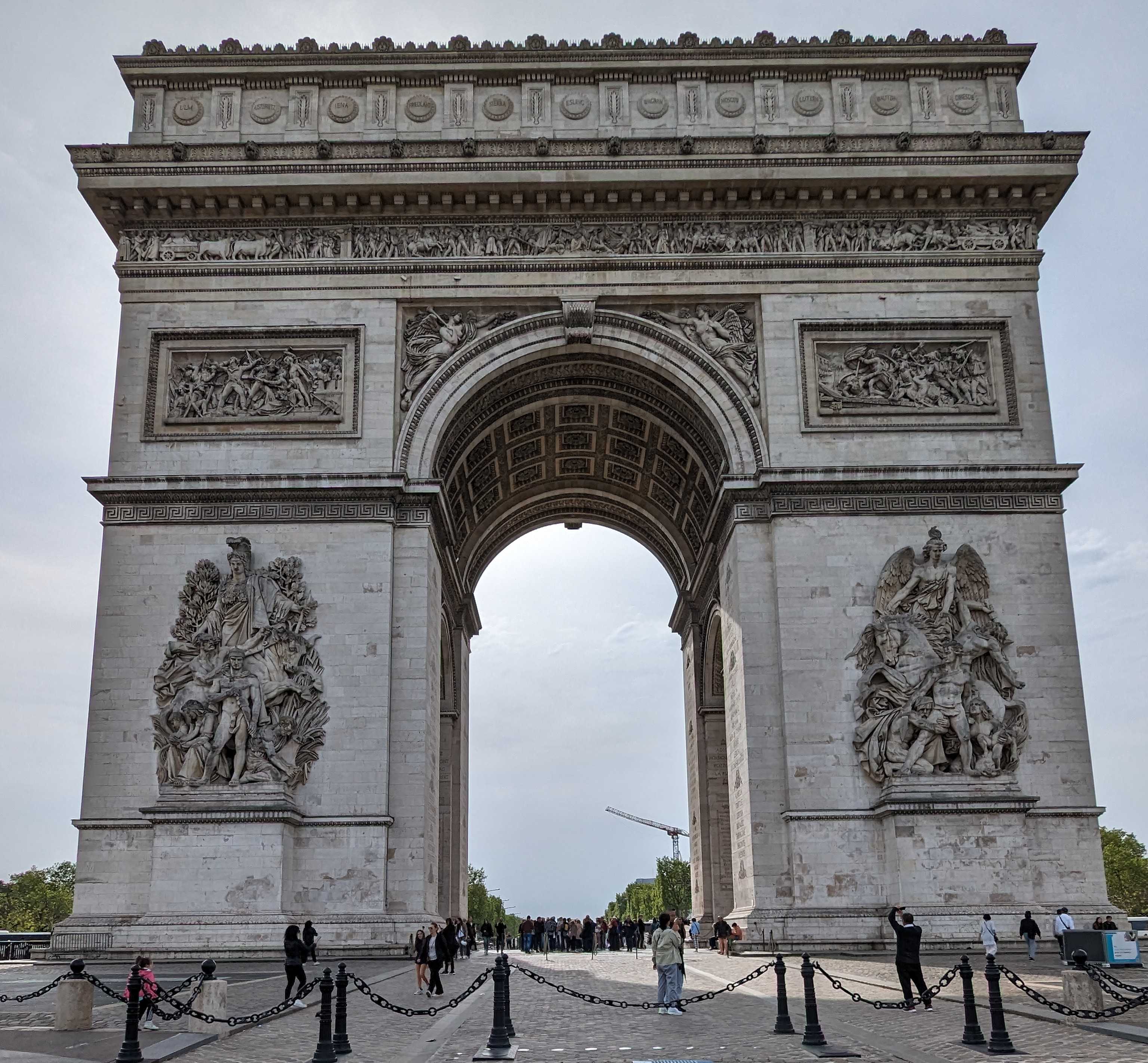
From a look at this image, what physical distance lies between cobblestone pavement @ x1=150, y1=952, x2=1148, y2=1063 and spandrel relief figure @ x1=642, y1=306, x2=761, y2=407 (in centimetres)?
1440

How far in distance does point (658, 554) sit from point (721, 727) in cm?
699

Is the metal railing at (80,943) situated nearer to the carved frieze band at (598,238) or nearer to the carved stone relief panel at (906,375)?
the carved frieze band at (598,238)

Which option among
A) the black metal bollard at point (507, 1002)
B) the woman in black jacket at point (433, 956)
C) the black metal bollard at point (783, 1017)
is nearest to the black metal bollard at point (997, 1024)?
the black metal bollard at point (783, 1017)

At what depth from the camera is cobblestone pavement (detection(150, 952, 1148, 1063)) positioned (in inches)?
518

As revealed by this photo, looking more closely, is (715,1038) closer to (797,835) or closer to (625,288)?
(797,835)

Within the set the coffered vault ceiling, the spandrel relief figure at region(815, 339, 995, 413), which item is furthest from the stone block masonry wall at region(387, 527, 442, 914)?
the spandrel relief figure at region(815, 339, 995, 413)

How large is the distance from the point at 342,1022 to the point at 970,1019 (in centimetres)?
681

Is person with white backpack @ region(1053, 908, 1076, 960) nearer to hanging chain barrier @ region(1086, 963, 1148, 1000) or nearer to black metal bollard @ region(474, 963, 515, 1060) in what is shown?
hanging chain barrier @ region(1086, 963, 1148, 1000)

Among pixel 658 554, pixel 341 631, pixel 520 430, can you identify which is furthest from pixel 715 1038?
pixel 658 554

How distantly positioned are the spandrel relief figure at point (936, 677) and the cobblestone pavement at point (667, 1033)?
6588 millimetres

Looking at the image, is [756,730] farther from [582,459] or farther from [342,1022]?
[342,1022]

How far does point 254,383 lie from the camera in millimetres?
30297

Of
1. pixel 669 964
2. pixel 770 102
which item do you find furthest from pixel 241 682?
pixel 770 102

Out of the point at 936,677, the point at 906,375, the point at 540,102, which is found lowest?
the point at 936,677
